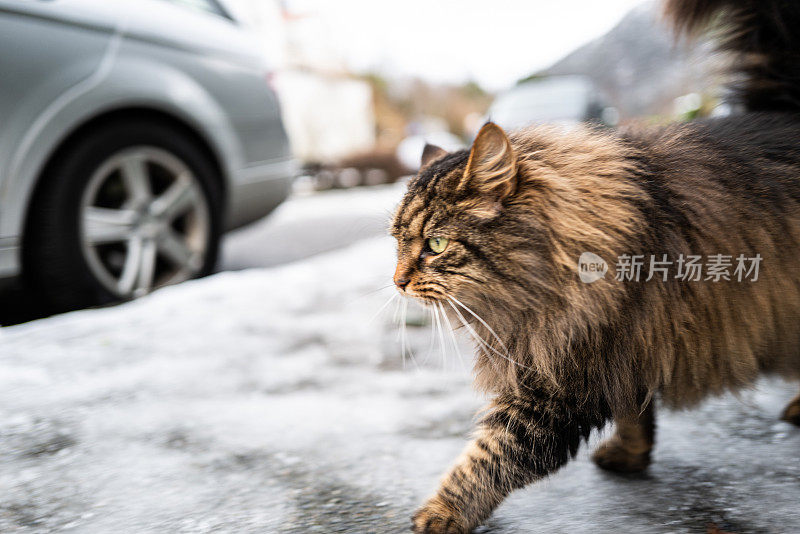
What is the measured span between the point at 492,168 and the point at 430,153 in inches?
20.2

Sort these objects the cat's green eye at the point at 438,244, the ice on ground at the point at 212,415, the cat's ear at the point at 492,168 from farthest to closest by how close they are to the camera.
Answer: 1. the ice on ground at the point at 212,415
2. the cat's green eye at the point at 438,244
3. the cat's ear at the point at 492,168

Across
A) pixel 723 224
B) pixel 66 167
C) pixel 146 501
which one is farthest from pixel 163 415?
pixel 723 224

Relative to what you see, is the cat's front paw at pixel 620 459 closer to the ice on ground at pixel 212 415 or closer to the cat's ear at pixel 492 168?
the ice on ground at pixel 212 415

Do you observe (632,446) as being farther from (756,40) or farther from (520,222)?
(756,40)

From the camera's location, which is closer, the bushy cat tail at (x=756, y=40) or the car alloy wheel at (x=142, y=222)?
the bushy cat tail at (x=756, y=40)

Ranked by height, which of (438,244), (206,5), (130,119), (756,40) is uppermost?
(206,5)

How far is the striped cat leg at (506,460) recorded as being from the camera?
1.58 m

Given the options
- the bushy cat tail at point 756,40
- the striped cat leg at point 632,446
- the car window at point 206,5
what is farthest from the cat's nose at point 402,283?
the car window at point 206,5

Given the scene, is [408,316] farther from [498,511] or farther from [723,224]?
[723,224]

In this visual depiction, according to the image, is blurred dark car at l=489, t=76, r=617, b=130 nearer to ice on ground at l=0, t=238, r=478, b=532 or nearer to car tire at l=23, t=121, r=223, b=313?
car tire at l=23, t=121, r=223, b=313

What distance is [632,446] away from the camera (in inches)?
77.0

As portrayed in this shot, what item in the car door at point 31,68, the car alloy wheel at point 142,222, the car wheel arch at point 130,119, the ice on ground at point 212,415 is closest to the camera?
the ice on ground at point 212,415

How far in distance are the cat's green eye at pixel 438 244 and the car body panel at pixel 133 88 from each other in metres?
2.32

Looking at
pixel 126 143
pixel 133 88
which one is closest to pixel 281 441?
pixel 126 143
